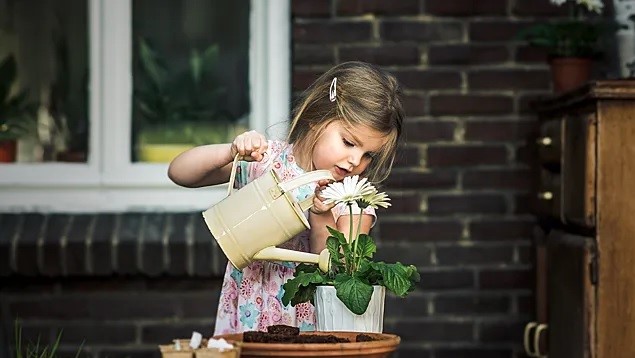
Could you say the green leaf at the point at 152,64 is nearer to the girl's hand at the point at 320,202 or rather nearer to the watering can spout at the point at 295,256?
the girl's hand at the point at 320,202

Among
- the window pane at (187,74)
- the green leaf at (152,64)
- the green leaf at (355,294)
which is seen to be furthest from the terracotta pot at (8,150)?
the green leaf at (355,294)

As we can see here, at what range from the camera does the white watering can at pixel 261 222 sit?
7.46ft

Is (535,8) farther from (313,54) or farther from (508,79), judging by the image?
(313,54)

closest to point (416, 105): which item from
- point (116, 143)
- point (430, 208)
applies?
point (430, 208)

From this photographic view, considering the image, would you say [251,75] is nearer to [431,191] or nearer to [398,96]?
[431,191]

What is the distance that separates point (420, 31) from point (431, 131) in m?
0.33

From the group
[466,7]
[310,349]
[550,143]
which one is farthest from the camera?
[466,7]

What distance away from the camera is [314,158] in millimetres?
2676

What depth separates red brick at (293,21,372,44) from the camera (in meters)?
4.38

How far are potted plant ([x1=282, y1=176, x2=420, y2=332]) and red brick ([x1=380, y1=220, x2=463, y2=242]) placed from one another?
2.16 metres

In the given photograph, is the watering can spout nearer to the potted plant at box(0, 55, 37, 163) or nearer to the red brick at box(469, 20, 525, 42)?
the red brick at box(469, 20, 525, 42)

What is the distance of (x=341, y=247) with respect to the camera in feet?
7.49

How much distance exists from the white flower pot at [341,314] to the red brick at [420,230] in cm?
221

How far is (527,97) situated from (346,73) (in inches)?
72.5
